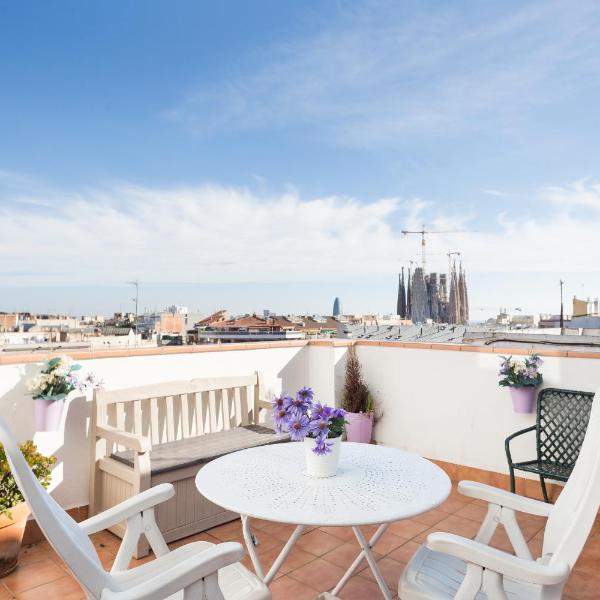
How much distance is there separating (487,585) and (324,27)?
821 cm

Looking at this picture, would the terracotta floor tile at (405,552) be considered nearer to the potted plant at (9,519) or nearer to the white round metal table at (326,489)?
the white round metal table at (326,489)

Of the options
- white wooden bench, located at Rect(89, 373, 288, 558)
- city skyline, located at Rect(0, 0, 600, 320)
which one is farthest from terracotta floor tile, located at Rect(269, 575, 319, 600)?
city skyline, located at Rect(0, 0, 600, 320)

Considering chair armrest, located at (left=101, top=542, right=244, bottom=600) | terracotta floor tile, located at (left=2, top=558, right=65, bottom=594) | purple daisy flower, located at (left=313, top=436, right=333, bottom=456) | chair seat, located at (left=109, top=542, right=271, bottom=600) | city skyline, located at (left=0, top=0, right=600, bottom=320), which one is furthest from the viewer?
city skyline, located at (left=0, top=0, right=600, bottom=320)

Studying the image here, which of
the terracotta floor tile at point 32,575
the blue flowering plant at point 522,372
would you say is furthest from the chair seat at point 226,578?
the blue flowering plant at point 522,372

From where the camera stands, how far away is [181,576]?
51.8 inches

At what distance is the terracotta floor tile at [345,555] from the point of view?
2754 mm

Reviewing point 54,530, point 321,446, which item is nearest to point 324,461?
point 321,446

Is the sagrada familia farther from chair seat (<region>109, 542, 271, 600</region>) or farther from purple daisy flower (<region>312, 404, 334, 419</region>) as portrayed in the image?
chair seat (<region>109, 542, 271, 600</region>)

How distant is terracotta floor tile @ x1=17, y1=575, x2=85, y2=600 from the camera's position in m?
2.44

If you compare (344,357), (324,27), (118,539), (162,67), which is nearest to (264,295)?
(162,67)

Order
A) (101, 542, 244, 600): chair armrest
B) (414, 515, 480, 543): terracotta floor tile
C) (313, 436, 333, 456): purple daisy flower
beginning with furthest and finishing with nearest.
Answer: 1. (414, 515, 480, 543): terracotta floor tile
2. (313, 436, 333, 456): purple daisy flower
3. (101, 542, 244, 600): chair armrest

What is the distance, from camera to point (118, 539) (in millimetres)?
3025

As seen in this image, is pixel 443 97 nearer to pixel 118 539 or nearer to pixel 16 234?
pixel 118 539

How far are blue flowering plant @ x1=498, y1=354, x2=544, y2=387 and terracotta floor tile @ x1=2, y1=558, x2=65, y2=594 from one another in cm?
316
